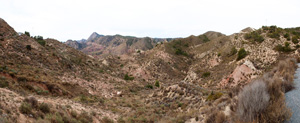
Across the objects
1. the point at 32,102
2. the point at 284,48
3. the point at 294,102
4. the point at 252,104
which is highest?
the point at 284,48

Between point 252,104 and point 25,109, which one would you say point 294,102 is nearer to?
point 252,104

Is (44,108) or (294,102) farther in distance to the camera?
(44,108)

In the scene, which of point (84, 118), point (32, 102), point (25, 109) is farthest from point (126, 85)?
point (25, 109)

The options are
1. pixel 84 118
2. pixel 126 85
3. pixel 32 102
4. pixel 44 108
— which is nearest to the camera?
pixel 44 108

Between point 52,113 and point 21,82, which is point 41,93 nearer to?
point 21,82

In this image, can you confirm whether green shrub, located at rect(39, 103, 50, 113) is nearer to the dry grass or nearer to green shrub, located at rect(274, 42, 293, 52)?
the dry grass

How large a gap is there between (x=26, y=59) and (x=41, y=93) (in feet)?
38.3

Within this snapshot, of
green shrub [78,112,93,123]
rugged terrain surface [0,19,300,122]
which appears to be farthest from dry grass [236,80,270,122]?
green shrub [78,112,93,123]

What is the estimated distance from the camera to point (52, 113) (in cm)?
789

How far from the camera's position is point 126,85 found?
2820 centimetres

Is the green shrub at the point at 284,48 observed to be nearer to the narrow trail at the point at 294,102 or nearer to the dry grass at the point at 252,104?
the narrow trail at the point at 294,102

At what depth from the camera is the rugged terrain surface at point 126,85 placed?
795 cm

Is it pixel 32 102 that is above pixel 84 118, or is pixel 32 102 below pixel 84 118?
above

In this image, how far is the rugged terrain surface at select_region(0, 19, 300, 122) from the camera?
7.95 m
